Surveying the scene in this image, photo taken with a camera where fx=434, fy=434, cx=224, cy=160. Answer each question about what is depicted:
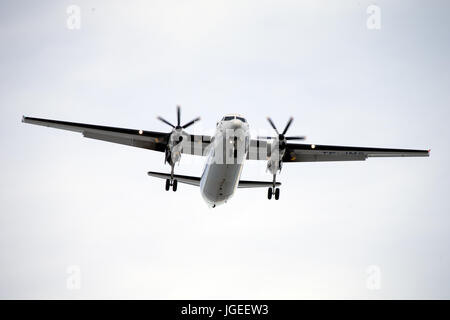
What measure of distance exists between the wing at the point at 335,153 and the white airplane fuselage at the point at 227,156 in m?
6.47

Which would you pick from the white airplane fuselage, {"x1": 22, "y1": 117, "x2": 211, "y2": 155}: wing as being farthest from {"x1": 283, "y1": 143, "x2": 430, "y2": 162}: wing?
the white airplane fuselage

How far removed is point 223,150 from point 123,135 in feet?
24.8

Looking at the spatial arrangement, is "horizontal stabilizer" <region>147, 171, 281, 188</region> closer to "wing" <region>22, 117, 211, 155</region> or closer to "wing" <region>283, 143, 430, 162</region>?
"wing" <region>22, 117, 211, 155</region>

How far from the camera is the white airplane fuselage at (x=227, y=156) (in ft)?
60.5

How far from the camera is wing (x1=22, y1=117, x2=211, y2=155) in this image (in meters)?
23.2

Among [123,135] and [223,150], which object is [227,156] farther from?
[123,135]

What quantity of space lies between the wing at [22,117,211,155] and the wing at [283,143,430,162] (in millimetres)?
5472

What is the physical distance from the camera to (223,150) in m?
18.7

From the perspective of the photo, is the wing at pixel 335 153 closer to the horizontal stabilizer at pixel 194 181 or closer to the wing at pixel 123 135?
the horizontal stabilizer at pixel 194 181

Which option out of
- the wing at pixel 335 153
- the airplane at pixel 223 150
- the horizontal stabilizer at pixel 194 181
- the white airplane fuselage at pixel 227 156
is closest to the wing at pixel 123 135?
the airplane at pixel 223 150

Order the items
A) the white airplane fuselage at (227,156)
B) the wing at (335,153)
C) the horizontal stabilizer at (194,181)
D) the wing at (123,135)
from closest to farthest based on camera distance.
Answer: the white airplane fuselage at (227,156), the wing at (123,135), the horizontal stabilizer at (194,181), the wing at (335,153)
